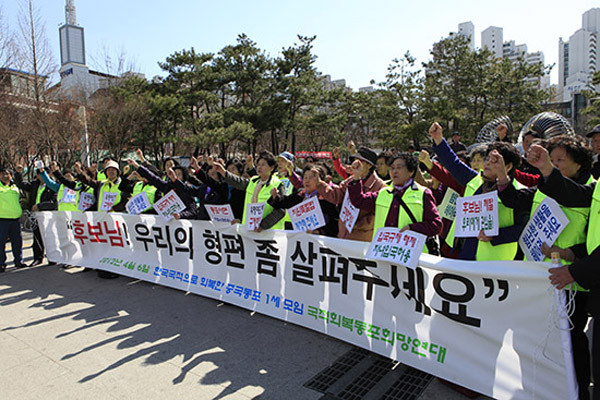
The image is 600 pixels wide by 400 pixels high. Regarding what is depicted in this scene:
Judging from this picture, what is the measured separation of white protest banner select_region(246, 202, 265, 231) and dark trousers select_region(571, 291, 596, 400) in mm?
3042

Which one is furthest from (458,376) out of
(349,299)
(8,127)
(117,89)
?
(117,89)

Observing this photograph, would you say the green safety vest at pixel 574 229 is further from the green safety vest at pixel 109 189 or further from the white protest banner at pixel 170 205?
the green safety vest at pixel 109 189

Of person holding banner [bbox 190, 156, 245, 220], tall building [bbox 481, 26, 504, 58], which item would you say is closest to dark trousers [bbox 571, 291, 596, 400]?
person holding banner [bbox 190, 156, 245, 220]

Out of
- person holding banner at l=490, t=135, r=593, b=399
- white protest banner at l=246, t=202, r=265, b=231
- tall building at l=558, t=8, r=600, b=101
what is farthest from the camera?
tall building at l=558, t=8, r=600, b=101

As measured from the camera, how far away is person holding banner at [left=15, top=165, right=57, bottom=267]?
297 inches

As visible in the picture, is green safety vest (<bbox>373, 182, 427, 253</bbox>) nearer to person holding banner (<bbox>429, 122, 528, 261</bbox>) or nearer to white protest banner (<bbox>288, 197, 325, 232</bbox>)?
person holding banner (<bbox>429, 122, 528, 261</bbox>)

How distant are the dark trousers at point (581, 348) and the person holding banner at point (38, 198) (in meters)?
8.32

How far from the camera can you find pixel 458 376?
293cm

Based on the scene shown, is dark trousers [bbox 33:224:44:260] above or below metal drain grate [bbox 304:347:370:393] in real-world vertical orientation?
above

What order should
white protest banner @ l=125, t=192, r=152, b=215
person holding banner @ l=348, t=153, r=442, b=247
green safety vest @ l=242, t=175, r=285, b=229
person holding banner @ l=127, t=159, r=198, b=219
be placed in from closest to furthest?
person holding banner @ l=348, t=153, r=442, b=247
green safety vest @ l=242, t=175, r=285, b=229
person holding banner @ l=127, t=159, r=198, b=219
white protest banner @ l=125, t=192, r=152, b=215

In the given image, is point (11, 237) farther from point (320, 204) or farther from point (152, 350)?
point (320, 204)

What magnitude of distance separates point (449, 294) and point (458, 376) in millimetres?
590

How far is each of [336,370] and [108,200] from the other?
5.06m

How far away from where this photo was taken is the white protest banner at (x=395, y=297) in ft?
8.62
